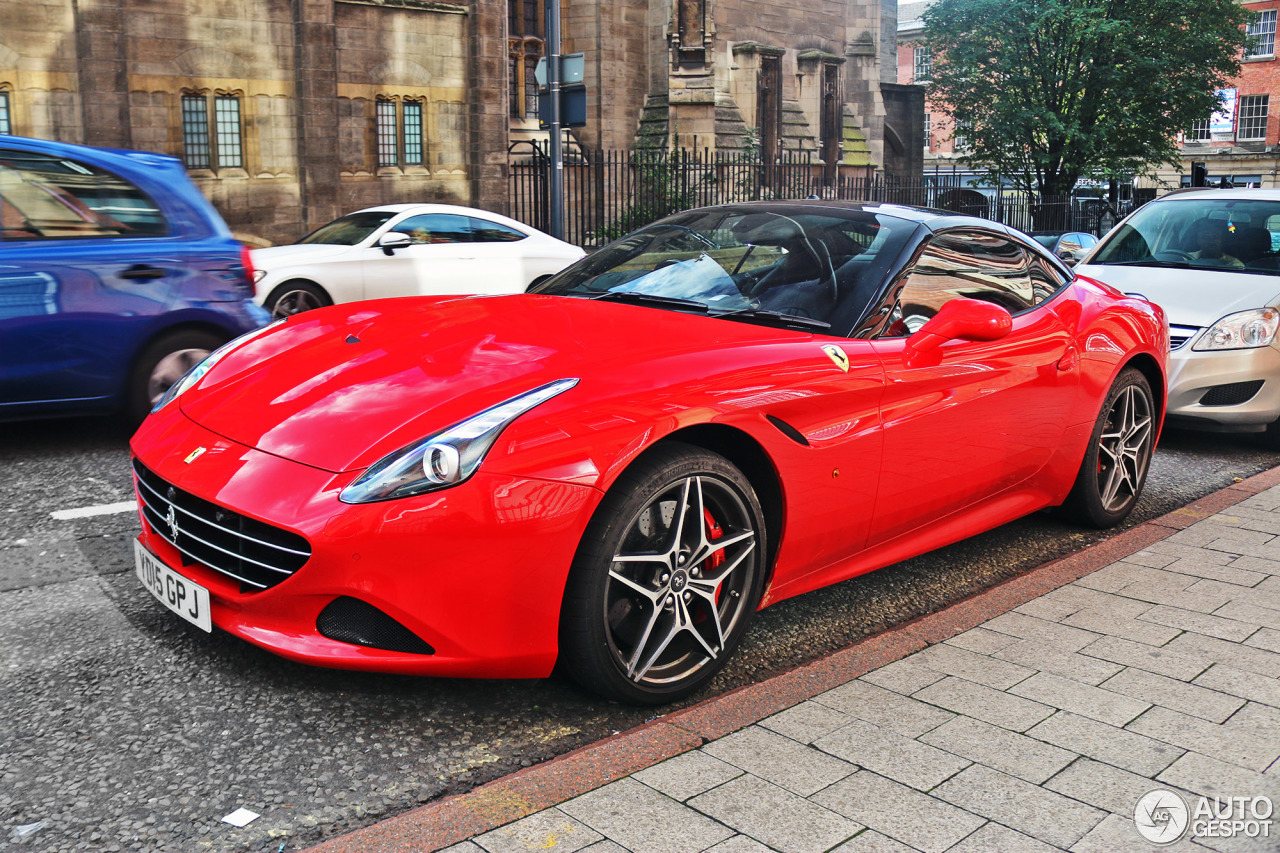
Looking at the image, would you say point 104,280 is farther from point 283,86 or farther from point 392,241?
point 283,86

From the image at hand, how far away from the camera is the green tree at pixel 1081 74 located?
80.8ft

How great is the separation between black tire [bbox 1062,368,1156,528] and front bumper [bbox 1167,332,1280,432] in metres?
1.90

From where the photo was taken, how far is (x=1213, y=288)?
773 centimetres

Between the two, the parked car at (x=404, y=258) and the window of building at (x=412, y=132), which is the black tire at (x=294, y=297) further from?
the window of building at (x=412, y=132)

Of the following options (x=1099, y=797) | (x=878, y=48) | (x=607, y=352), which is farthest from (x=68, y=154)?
(x=878, y=48)

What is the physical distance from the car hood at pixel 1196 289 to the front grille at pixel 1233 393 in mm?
416

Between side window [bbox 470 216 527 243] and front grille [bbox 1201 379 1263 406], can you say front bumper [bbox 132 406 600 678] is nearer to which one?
front grille [bbox 1201 379 1263 406]

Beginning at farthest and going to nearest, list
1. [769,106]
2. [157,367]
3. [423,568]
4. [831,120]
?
[831,120], [769,106], [157,367], [423,568]

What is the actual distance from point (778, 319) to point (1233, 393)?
462cm

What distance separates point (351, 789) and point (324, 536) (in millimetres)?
617

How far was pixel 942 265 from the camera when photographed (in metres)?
4.49

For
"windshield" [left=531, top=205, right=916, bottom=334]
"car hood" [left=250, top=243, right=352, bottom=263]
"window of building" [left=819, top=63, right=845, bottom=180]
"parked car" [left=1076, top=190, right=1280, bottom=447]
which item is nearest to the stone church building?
"window of building" [left=819, top=63, right=845, bottom=180]

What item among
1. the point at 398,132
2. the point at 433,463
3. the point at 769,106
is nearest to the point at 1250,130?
the point at 769,106

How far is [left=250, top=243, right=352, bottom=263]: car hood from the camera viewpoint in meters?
11.3
